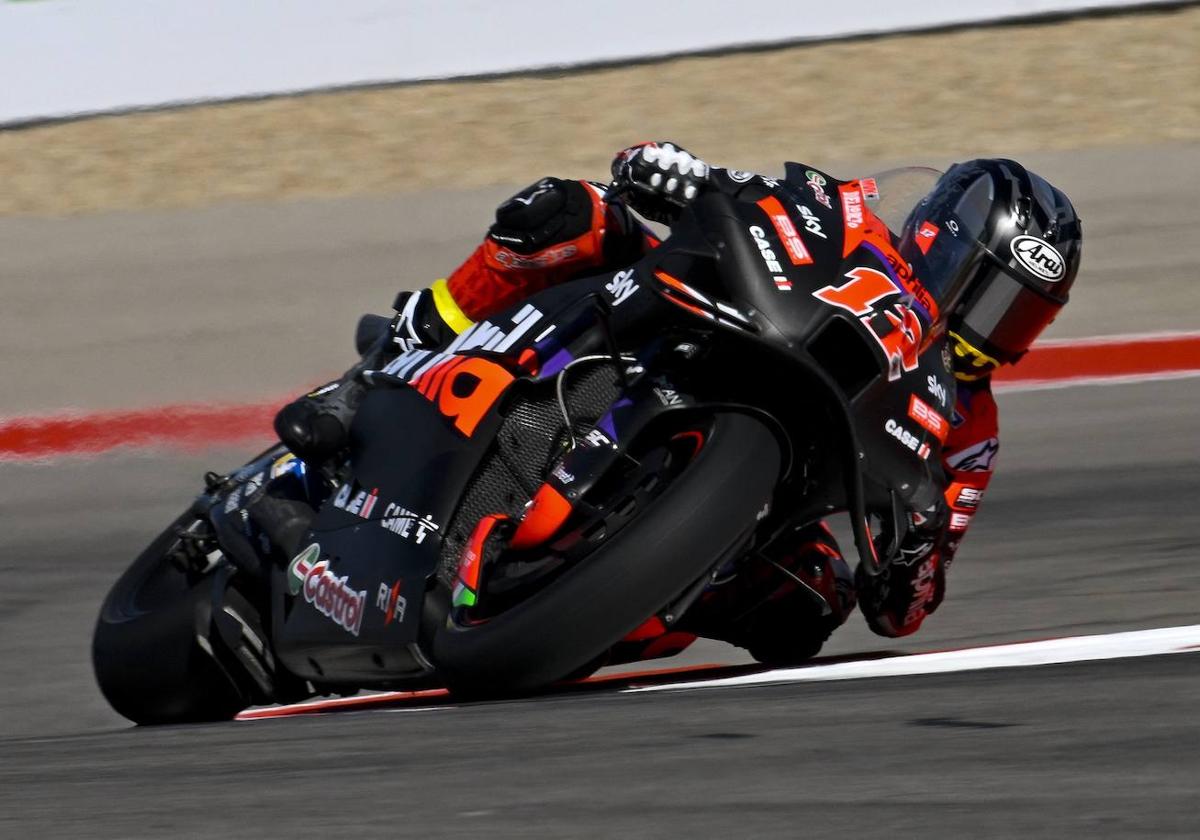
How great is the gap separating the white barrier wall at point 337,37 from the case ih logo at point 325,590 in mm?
6484

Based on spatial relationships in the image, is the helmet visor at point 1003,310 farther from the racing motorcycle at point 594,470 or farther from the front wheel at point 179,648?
the front wheel at point 179,648

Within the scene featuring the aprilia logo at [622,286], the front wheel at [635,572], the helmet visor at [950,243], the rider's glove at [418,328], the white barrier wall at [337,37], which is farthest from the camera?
the white barrier wall at [337,37]

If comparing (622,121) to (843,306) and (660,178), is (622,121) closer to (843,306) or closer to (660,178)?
(660,178)

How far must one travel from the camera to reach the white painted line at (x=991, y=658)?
12.0 ft

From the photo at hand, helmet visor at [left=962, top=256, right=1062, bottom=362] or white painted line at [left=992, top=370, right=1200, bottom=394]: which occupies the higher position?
helmet visor at [left=962, top=256, right=1062, bottom=362]

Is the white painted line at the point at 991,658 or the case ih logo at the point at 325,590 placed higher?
the case ih logo at the point at 325,590

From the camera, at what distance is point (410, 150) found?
1022cm

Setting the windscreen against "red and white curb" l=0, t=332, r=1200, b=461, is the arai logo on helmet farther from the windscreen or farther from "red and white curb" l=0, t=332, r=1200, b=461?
"red and white curb" l=0, t=332, r=1200, b=461

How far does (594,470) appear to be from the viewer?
3.30 meters

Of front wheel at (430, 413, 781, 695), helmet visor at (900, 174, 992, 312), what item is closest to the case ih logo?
front wheel at (430, 413, 781, 695)

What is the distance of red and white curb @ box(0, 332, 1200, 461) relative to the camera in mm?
7484

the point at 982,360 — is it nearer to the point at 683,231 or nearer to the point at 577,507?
the point at 683,231

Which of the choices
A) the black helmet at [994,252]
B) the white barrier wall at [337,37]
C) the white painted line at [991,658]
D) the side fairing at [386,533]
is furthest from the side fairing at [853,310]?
the white barrier wall at [337,37]

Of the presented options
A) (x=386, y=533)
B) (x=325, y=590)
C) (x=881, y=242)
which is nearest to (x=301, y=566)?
(x=325, y=590)
